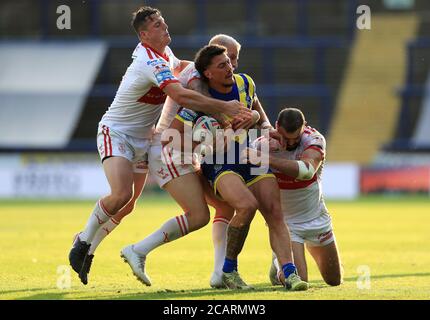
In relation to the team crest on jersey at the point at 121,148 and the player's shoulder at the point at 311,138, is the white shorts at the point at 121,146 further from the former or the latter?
the player's shoulder at the point at 311,138

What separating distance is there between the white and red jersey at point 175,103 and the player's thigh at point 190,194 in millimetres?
617

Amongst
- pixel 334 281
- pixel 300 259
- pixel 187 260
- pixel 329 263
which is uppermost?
pixel 300 259

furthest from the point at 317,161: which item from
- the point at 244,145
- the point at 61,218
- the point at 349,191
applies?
the point at 349,191

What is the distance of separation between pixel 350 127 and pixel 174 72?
25.8 m

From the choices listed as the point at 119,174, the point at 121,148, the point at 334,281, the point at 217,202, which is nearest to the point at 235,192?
→ the point at 217,202

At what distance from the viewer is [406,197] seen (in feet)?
97.2

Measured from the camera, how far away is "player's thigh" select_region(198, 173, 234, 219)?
30.4 feet

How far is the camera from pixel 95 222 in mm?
9375

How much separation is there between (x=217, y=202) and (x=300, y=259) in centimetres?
89

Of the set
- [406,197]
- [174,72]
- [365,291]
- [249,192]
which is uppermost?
[174,72]

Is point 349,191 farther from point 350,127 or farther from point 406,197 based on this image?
point 350,127

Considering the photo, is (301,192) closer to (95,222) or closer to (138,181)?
(138,181)

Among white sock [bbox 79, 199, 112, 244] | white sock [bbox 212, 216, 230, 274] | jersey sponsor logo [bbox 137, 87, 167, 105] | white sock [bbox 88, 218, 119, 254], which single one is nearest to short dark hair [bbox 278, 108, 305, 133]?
white sock [bbox 212, 216, 230, 274]

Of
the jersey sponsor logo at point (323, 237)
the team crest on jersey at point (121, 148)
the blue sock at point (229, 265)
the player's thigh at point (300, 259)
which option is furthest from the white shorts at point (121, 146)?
the jersey sponsor logo at point (323, 237)
